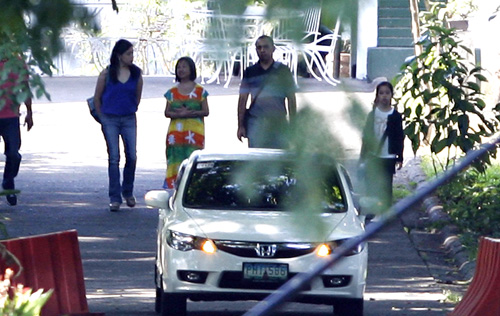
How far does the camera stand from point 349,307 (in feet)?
24.5

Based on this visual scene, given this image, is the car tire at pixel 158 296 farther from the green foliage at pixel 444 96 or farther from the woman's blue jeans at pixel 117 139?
the green foliage at pixel 444 96

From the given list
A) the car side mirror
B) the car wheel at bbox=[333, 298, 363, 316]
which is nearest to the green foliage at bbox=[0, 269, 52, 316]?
the car side mirror

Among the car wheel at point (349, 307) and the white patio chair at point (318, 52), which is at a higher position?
the white patio chair at point (318, 52)

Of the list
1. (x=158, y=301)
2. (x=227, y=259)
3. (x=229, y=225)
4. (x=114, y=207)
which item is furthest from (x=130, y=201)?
(x=227, y=259)

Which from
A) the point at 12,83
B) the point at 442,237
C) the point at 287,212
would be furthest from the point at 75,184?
the point at 287,212

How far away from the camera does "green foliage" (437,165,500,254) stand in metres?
10.9

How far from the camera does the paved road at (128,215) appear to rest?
26.3ft

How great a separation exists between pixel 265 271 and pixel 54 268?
152 cm

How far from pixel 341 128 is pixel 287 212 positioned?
0.35 m

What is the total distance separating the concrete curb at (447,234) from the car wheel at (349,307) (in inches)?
65.5

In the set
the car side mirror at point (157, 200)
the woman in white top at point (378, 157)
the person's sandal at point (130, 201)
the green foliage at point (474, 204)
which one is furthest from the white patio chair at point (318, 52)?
the person's sandal at point (130, 201)

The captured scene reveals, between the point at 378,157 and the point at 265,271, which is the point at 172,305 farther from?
the point at 378,157

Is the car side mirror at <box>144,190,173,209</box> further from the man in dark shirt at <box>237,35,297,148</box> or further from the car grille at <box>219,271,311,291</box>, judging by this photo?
the man in dark shirt at <box>237,35,297,148</box>

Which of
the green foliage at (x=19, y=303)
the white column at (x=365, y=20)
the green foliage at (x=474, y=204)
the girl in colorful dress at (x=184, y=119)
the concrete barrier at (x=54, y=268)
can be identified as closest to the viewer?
the white column at (x=365, y=20)
